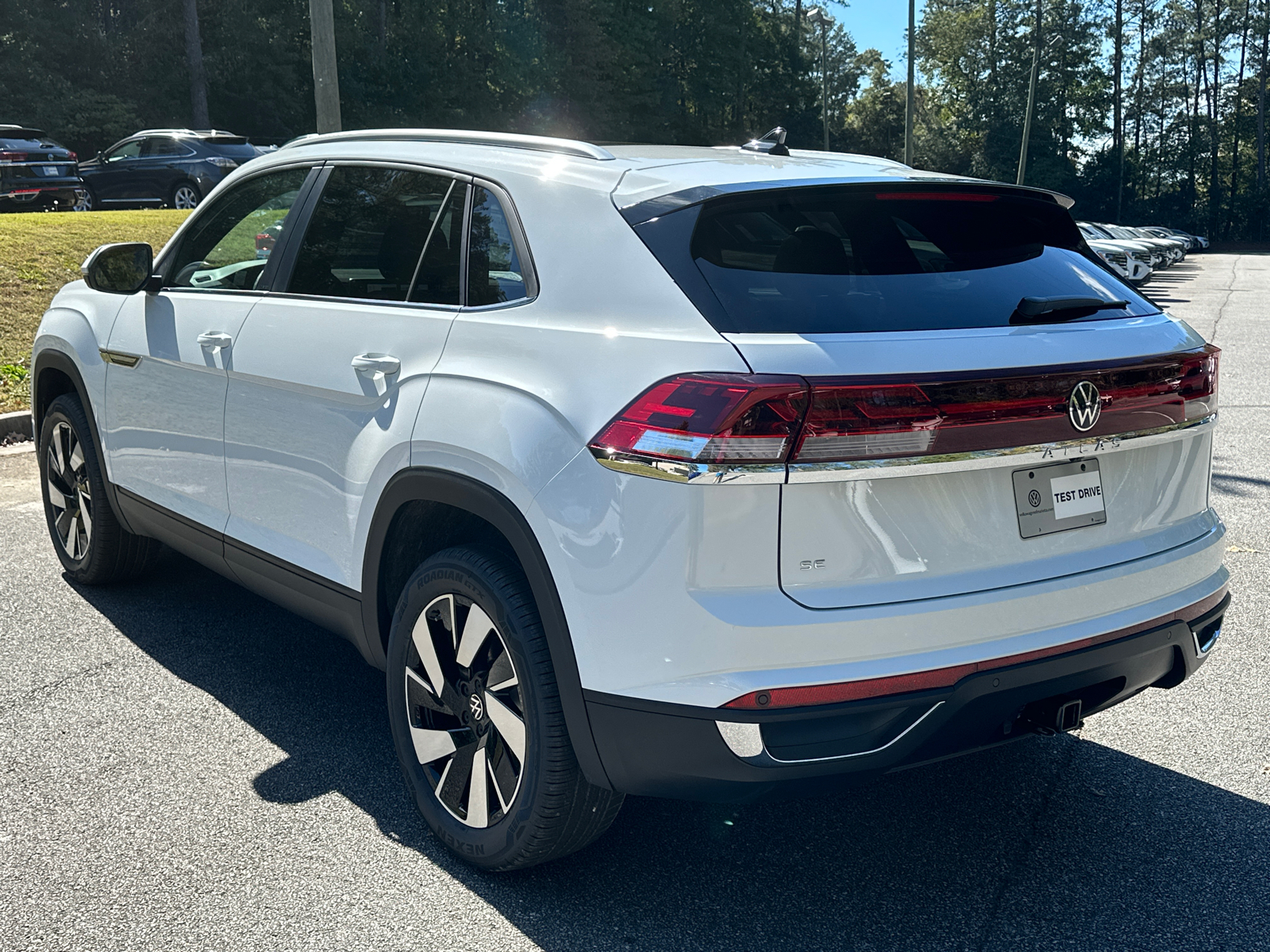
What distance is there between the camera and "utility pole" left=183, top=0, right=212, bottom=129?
3834 centimetres

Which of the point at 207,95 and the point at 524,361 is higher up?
the point at 207,95

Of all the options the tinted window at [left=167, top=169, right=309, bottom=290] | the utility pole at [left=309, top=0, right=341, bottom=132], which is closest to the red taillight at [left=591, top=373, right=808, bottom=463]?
the tinted window at [left=167, top=169, right=309, bottom=290]

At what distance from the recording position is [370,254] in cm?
350

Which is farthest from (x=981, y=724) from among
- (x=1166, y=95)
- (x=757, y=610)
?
(x=1166, y=95)

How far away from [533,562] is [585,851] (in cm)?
93

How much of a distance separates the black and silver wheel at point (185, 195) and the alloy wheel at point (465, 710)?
68.7 feet

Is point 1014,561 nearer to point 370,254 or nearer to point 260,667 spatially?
point 370,254

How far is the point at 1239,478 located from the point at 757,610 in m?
6.02

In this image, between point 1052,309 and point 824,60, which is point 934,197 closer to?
point 1052,309

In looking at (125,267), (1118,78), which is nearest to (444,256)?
(125,267)

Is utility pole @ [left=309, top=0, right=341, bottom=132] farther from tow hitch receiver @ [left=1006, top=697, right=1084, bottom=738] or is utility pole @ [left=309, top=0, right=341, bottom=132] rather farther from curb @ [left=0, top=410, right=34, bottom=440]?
tow hitch receiver @ [left=1006, top=697, right=1084, bottom=738]

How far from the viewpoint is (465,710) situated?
306 cm

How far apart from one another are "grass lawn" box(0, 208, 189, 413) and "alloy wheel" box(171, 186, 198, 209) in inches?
206

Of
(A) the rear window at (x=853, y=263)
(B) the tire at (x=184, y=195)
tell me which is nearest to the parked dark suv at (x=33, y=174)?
(B) the tire at (x=184, y=195)
